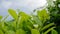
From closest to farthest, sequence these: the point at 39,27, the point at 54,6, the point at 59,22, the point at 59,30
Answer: the point at 39,27 → the point at 59,30 → the point at 59,22 → the point at 54,6

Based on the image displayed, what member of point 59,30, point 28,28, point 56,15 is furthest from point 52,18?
point 28,28

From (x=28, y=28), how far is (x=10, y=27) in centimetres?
19

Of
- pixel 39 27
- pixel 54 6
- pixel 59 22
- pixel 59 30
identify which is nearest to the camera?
pixel 39 27

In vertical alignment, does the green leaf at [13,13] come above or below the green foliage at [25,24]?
above

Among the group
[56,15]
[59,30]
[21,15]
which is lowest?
[59,30]

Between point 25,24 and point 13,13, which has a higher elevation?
point 13,13

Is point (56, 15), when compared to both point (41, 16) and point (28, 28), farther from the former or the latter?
point (28, 28)

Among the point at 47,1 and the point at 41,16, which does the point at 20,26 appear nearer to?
the point at 41,16

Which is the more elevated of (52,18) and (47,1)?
(47,1)

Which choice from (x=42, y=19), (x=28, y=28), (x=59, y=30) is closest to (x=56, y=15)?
(x=59, y=30)

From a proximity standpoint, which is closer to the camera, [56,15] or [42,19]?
[42,19]

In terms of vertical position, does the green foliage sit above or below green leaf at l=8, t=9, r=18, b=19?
below

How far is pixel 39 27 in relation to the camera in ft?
4.64

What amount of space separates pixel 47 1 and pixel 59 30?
646mm
